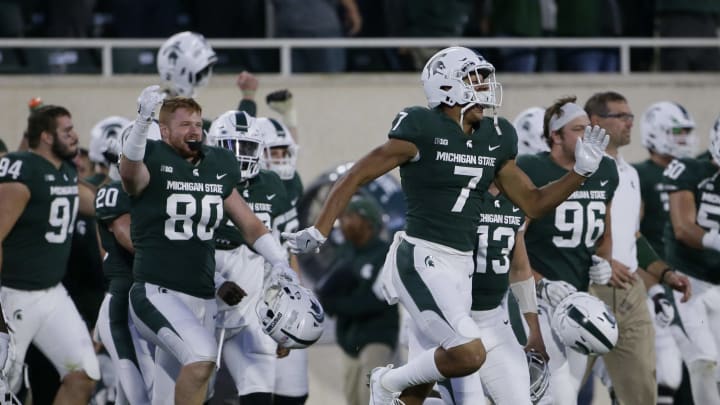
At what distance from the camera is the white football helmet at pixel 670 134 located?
10570 mm

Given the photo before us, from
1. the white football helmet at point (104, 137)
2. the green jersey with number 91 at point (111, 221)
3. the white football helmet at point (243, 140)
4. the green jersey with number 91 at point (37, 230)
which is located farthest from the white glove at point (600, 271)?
the white football helmet at point (104, 137)

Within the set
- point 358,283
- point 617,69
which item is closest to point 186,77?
point 358,283

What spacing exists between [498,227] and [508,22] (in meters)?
4.77

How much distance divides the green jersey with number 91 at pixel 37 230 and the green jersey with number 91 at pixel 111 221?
574 millimetres

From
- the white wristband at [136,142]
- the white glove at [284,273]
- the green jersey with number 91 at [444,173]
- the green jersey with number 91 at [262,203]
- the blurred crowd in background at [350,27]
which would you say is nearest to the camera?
the green jersey with number 91 at [444,173]

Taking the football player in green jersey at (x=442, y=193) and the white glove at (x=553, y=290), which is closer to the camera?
the football player in green jersey at (x=442, y=193)

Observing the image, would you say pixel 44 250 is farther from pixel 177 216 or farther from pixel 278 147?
pixel 177 216

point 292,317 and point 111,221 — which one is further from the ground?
point 111,221

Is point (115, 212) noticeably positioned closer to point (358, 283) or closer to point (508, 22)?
point (358, 283)

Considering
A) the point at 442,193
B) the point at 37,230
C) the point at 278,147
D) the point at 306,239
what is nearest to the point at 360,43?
the point at 278,147

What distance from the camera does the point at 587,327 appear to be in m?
8.02

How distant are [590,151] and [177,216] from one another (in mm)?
1963

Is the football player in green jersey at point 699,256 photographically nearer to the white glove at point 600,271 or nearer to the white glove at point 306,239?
the white glove at point 600,271

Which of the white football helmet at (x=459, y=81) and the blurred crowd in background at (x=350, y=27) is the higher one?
the white football helmet at (x=459, y=81)
